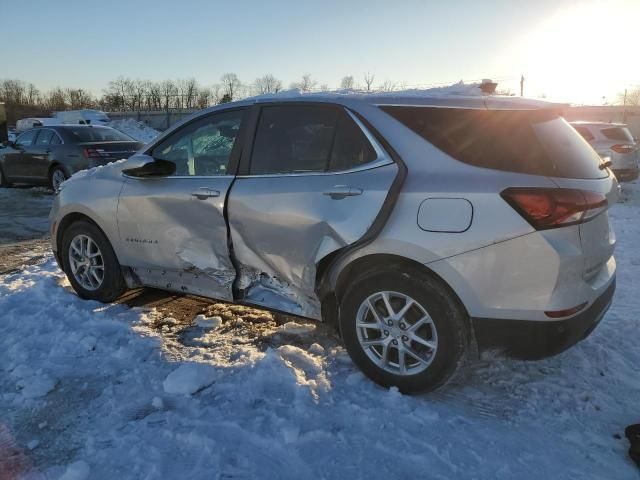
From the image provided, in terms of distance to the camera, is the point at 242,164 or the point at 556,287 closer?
the point at 556,287

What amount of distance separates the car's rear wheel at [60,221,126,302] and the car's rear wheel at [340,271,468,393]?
2290mm

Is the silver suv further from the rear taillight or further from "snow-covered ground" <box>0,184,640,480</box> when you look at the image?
"snow-covered ground" <box>0,184,640,480</box>

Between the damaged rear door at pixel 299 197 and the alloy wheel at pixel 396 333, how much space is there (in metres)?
0.40

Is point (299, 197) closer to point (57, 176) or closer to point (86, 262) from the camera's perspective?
point (86, 262)

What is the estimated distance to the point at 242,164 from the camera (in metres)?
3.63

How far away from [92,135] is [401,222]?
35.2ft

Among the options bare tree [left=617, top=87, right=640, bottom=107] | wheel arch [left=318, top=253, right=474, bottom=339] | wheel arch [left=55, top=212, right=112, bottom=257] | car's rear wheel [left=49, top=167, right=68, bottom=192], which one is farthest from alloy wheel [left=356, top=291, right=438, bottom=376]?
bare tree [left=617, top=87, right=640, bottom=107]

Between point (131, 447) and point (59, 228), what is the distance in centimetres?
289

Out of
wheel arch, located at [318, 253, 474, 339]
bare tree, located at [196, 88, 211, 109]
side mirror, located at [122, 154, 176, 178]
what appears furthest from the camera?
bare tree, located at [196, 88, 211, 109]

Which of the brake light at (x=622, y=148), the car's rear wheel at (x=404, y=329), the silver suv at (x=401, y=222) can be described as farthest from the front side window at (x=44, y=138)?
the brake light at (x=622, y=148)

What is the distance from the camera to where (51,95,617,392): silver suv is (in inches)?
104

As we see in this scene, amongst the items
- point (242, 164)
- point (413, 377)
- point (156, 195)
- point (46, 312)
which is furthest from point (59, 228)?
point (413, 377)

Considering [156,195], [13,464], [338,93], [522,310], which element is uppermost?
[338,93]

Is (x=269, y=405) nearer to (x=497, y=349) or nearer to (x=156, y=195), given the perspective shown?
(x=497, y=349)
